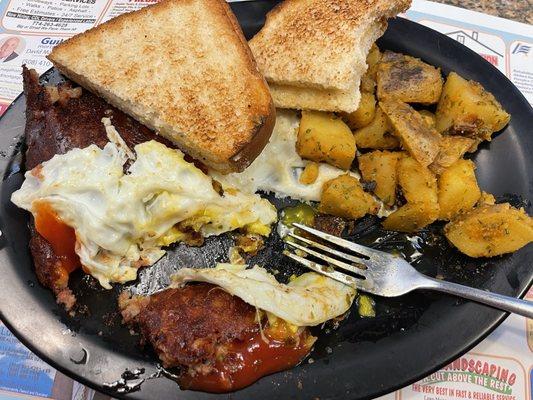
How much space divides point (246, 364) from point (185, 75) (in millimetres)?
1130

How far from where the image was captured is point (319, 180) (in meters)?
1.96

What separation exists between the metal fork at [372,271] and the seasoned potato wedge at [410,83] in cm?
64

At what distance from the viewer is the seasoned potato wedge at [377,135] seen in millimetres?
1926

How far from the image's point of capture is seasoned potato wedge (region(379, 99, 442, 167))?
1.80 m

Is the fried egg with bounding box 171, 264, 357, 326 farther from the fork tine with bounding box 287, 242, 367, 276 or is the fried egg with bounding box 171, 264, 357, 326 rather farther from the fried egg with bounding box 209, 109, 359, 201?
the fried egg with bounding box 209, 109, 359, 201

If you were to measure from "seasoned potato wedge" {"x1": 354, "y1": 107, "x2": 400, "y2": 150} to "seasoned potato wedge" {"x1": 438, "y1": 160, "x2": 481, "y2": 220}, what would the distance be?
253 mm

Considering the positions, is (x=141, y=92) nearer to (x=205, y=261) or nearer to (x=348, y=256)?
(x=205, y=261)

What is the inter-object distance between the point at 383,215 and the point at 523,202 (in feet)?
1.68

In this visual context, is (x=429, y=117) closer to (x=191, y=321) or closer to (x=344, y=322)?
(x=344, y=322)

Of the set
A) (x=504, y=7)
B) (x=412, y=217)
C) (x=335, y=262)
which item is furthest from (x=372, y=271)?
(x=504, y=7)

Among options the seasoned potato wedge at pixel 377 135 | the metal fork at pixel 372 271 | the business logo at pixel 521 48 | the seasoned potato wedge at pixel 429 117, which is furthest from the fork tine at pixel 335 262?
the business logo at pixel 521 48

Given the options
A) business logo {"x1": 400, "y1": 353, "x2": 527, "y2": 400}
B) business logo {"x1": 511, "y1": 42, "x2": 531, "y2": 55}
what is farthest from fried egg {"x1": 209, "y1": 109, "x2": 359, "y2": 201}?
business logo {"x1": 511, "y1": 42, "x2": 531, "y2": 55}

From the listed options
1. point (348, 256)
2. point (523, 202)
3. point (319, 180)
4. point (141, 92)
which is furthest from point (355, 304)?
point (141, 92)

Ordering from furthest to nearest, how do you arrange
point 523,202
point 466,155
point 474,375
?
point 466,155 < point 523,202 < point 474,375
